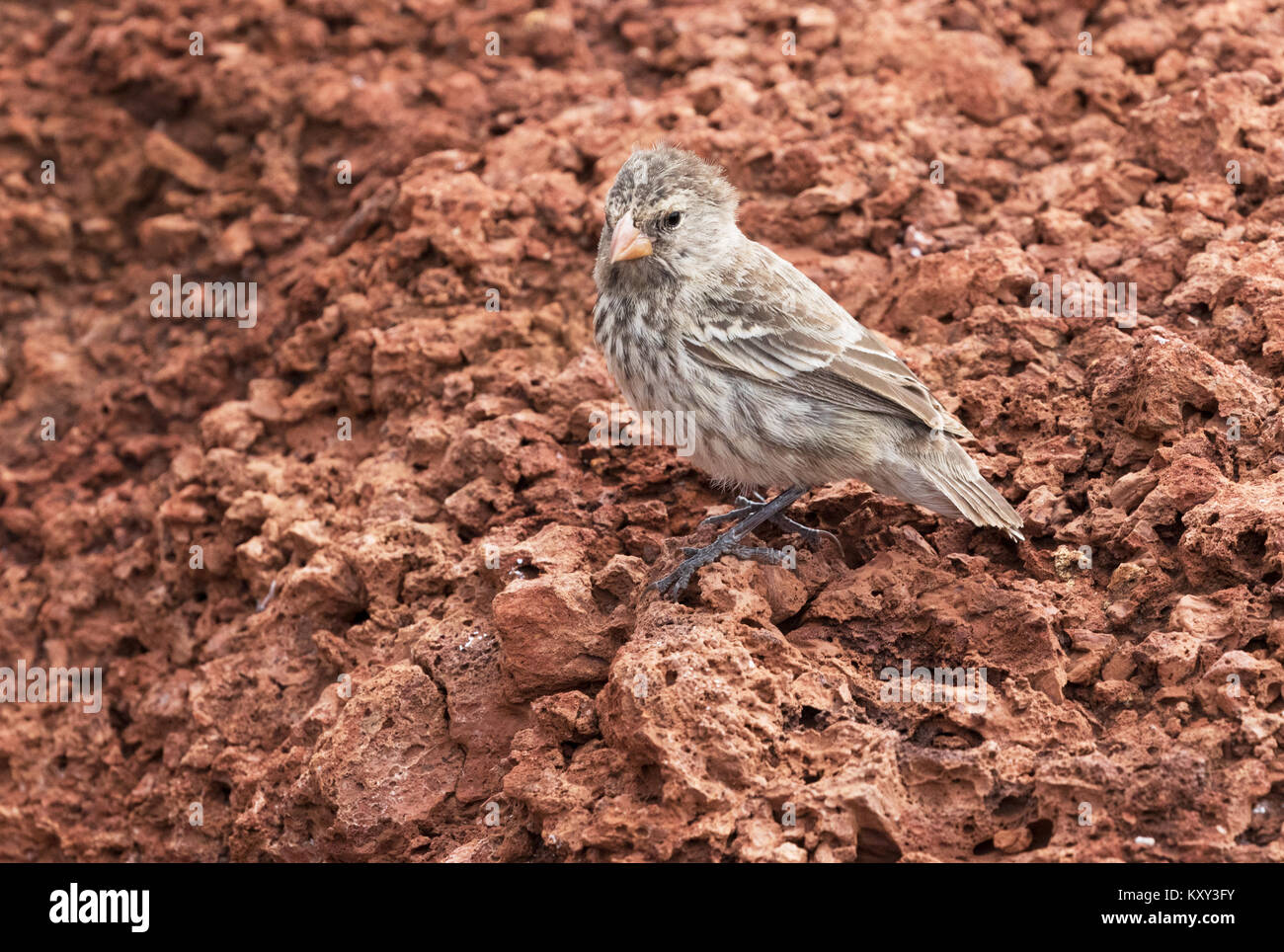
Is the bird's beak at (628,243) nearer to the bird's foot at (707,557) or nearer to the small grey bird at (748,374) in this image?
the small grey bird at (748,374)

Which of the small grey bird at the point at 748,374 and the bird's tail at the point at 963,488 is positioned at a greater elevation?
the small grey bird at the point at 748,374

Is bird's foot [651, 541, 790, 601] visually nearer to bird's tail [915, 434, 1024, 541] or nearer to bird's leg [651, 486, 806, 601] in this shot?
bird's leg [651, 486, 806, 601]

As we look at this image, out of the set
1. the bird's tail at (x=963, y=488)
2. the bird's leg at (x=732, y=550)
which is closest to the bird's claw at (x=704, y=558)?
the bird's leg at (x=732, y=550)

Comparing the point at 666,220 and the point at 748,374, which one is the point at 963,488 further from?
the point at 666,220

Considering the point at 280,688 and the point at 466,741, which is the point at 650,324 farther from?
the point at 280,688

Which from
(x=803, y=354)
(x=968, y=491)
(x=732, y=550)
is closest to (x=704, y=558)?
(x=732, y=550)

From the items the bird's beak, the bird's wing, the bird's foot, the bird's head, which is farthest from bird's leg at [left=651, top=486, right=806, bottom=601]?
the bird's beak

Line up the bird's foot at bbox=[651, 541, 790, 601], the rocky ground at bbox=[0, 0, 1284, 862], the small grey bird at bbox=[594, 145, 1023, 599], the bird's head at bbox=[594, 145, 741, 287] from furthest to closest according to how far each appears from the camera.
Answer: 1. the bird's head at bbox=[594, 145, 741, 287]
2. the small grey bird at bbox=[594, 145, 1023, 599]
3. the bird's foot at bbox=[651, 541, 790, 601]
4. the rocky ground at bbox=[0, 0, 1284, 862]
